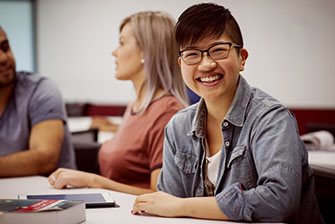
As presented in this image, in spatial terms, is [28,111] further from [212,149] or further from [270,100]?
[270,100]

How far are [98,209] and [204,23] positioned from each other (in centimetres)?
65

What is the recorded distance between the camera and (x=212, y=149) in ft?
4.78

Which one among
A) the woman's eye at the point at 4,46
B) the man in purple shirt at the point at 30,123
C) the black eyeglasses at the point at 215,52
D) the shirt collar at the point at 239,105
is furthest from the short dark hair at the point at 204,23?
the woman's eye at the point at 4,46

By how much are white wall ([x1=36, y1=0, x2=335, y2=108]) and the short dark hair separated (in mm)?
2853

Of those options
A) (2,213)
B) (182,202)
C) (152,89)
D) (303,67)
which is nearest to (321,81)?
(303,67)

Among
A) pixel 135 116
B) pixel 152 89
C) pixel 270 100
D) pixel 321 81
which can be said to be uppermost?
pixel 270 100

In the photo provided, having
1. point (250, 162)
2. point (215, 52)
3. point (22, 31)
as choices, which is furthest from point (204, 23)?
point (22, 31)

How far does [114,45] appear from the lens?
5262 millimetres

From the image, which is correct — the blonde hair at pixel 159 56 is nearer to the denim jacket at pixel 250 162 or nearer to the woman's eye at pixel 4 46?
the denim jacket at pixel 250 162

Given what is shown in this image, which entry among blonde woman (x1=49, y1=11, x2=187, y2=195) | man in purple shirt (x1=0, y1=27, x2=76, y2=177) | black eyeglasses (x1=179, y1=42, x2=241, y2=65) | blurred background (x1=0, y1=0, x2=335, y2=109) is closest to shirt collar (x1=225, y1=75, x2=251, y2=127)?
black eyeglasses (x1=179, y1=42, x2=241, y2=65)

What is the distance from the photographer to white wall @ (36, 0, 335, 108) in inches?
179

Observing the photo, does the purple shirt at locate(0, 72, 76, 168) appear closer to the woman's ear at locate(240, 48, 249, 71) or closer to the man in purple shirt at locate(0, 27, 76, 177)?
the man in purple shirt at locate(0, 27, 76, 177)

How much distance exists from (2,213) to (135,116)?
0.95 metres

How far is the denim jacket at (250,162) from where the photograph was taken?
3.75ft
